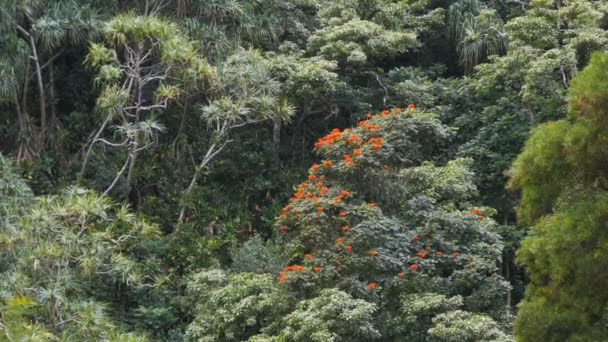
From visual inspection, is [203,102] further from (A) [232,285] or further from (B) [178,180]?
(A) [232,285]

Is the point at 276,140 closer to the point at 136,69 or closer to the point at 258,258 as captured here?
the point at 136,69

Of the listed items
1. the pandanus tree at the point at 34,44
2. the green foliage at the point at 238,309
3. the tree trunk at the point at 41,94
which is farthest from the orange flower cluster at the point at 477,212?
the tree trunk at the point at 41,94

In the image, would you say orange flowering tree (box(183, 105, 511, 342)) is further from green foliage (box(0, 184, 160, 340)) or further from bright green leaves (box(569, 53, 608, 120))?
bright green leaves (box(569, 53, 608, 120))

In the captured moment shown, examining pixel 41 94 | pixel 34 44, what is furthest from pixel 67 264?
pixel 34 44

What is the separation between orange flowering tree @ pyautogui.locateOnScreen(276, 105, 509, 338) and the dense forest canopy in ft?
0.09

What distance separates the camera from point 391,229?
367 inches

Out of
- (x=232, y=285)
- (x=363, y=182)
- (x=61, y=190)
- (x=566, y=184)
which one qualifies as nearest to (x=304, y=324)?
(x=232, y=285)

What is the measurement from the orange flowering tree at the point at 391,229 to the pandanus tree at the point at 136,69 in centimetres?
270

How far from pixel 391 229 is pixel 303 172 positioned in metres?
3.99

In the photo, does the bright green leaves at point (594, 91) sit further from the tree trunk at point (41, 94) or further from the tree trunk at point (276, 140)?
the tree trunk at point (41, 94)

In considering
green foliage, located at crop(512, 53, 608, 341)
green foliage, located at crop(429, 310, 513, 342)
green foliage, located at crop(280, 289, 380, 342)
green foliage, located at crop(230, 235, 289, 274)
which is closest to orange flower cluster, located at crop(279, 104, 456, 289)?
green foliage, located at crop(280, 289, 380, 342)

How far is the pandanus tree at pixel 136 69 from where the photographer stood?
448 inches

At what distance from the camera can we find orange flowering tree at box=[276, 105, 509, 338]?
891cm

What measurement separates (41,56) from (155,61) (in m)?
1.76
